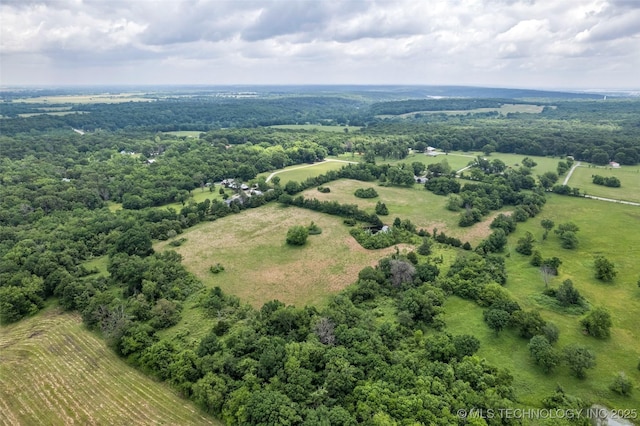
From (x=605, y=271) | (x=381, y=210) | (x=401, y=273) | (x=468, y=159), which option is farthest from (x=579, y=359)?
(x=468, y=159)

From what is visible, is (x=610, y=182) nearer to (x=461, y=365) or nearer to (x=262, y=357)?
(x=461, y=365)

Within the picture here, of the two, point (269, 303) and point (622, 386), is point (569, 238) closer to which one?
point (622, 386)

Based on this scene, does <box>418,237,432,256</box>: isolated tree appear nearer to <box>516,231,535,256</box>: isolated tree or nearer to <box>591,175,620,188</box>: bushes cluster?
<box>516,231,535,256</box>: isolated tree

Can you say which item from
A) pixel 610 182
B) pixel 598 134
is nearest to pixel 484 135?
pixel 598 134

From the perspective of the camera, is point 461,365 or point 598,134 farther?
point 598,134

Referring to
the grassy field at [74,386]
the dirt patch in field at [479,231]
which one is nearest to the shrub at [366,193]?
the dirt patch in field at [479,231]

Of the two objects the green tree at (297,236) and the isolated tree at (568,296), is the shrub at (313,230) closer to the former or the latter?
the green tree at (297,236)
